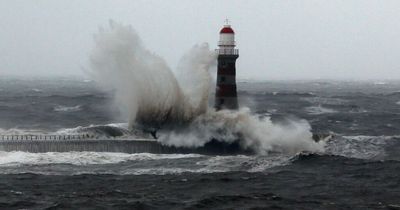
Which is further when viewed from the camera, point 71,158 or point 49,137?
point 49,137

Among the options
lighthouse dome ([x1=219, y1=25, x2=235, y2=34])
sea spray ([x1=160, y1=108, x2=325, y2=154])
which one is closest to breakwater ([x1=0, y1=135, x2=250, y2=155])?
sea spray ([x1=160, y1=108, x2=325, y2=154])

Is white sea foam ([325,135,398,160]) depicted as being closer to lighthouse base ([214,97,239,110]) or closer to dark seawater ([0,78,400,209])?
dark seawater ([0,78,400,209])

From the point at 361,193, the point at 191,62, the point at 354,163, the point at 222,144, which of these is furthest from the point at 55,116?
the point at 361,193

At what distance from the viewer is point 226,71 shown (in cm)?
3844

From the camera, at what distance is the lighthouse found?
38344mm

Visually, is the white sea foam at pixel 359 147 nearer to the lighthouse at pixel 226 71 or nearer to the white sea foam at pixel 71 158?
the lighthouse at pixel 226 71

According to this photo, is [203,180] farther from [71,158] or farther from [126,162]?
[71,158]

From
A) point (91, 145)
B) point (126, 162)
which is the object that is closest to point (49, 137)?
point (91, 145)

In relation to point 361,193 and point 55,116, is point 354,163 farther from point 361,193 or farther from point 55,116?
point 55,116

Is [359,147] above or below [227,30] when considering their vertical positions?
below

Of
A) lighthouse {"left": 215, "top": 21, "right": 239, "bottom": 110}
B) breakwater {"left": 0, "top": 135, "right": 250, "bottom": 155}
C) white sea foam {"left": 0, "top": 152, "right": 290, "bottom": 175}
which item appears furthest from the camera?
lighthouse {"left": 215, "top": 21, "right": 239, "bottom": 110}

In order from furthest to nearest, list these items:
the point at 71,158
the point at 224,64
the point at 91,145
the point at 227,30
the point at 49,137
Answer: the point at 227,30
the point at 224,64
the point at 49,137
the point at 91,145
the point at 71,158

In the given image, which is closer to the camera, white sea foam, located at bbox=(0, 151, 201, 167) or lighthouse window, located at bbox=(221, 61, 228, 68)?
white sea foam, located at bbox=(0, 151, 201, 167)

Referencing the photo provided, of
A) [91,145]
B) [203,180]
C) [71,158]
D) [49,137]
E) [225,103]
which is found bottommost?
[203,180]
